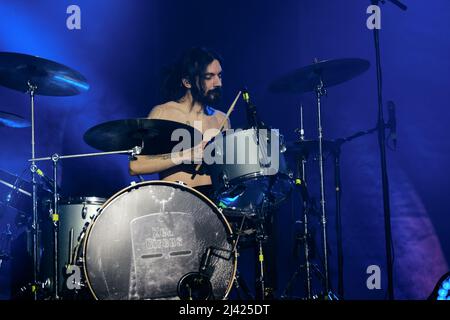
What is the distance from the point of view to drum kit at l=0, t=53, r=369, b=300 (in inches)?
133

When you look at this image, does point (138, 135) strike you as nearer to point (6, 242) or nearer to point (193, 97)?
point (193, 97)

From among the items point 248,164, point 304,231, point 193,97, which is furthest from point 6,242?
point 304,231

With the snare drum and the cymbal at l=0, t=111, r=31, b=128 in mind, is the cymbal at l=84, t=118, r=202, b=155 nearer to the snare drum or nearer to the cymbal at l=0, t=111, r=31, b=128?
the snare drum

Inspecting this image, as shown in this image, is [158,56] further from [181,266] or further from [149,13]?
[181,266]

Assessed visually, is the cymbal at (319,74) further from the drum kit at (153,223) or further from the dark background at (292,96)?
the drum kit at (153,223)

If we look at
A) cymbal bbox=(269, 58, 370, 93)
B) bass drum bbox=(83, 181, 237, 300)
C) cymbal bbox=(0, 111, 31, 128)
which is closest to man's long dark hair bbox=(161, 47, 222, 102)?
cymbal bbox=(269, 58, 370, 93)

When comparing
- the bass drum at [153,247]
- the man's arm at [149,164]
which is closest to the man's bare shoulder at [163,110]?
the man's arm at [149,164]

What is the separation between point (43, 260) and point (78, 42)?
1.96 m

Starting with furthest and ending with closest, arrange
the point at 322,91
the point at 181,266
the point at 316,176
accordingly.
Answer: the point at 316,176 < the point at 322,91 < the point at 181,266

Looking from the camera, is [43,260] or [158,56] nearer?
[43,260]

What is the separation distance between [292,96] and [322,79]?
762 millimetres

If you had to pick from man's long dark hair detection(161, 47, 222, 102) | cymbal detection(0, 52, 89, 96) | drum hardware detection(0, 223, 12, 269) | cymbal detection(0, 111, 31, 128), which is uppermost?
man's long dark hair detection(161, 47, 222, 102)

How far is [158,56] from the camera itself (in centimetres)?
500
